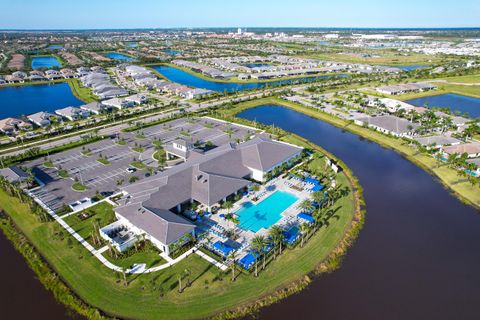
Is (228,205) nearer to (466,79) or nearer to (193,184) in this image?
(193,184)

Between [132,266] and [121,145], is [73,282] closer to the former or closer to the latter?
[132,266]

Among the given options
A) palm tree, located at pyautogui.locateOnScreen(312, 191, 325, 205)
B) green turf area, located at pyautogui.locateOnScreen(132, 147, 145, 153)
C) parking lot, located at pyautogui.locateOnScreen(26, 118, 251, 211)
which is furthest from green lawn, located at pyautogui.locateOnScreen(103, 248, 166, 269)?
green turf area, located at pyautogui.locateOnScreen(132, 147, 145, 153)


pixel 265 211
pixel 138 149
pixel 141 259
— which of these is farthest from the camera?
pixel 138 149

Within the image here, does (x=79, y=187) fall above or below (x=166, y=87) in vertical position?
below

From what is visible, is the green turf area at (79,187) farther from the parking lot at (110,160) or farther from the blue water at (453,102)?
the blue water at (453,102)

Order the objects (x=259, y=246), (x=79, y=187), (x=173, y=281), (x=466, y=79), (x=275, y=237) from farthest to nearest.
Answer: (x=466, y=79), (x=79, y=187), (x=275, y=237), (x=259, y=246), (x=173, y=281)

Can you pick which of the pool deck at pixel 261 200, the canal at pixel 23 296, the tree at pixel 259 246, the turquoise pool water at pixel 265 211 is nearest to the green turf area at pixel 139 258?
the canal at pixel 23 296

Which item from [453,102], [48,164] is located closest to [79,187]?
[48,164]
